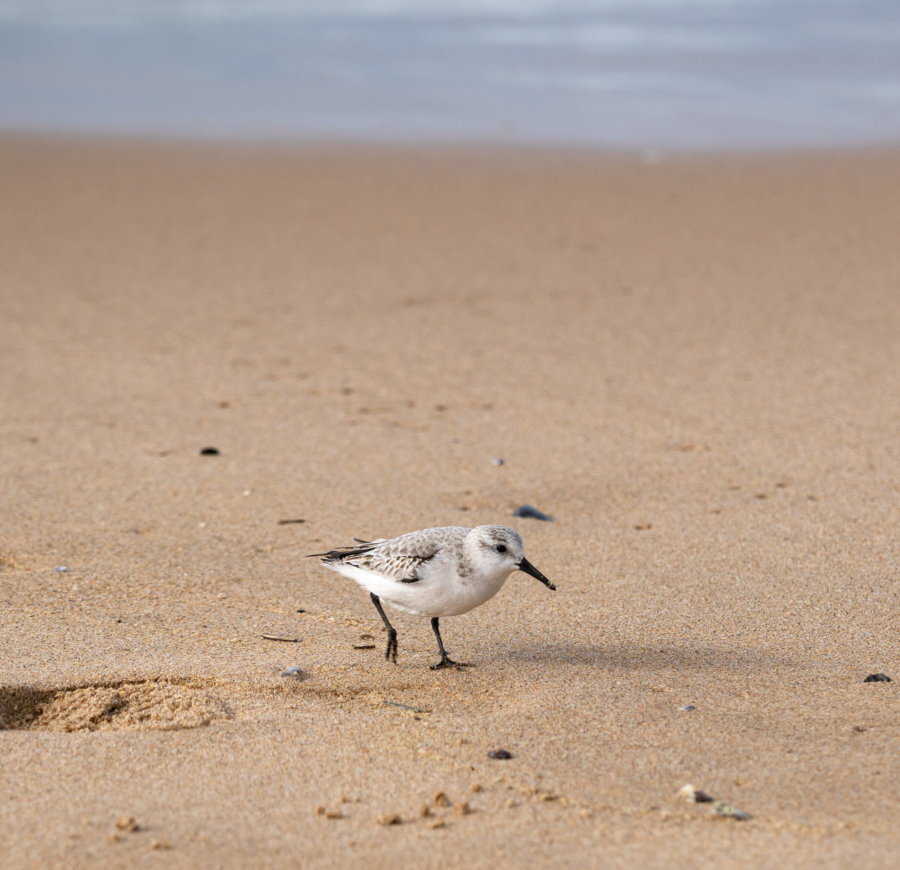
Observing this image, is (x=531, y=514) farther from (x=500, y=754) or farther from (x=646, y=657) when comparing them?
(x=500, y=754)

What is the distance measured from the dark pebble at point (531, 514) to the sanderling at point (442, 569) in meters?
1.58

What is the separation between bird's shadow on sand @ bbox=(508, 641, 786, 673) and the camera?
4.45m

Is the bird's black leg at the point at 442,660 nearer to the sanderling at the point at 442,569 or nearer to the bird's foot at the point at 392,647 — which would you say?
the sanderling at the point at 442,569

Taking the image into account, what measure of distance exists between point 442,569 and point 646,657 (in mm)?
856

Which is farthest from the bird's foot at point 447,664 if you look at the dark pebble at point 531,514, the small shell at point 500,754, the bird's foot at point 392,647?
the dark pebble at point 531,514

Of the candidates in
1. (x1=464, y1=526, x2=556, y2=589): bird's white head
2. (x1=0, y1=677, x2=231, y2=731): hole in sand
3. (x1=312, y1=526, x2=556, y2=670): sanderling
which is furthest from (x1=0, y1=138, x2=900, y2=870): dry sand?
(x1=464, y1=526, x2=556, y2=589): bird's white head

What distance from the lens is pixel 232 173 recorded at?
17609mm

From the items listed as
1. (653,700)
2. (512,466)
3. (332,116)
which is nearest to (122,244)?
(512,466)

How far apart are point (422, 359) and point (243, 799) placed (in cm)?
581

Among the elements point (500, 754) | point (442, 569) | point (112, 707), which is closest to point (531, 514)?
point (442, 569)

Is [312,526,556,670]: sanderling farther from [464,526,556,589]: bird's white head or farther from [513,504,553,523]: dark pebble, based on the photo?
[513,504,553,523]: dark pebble

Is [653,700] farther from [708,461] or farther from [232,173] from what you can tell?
[232,173]

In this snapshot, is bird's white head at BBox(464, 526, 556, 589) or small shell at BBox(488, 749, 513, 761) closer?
small shell at BBox(488, 749, 513, 761)

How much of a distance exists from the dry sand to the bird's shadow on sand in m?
0.02
